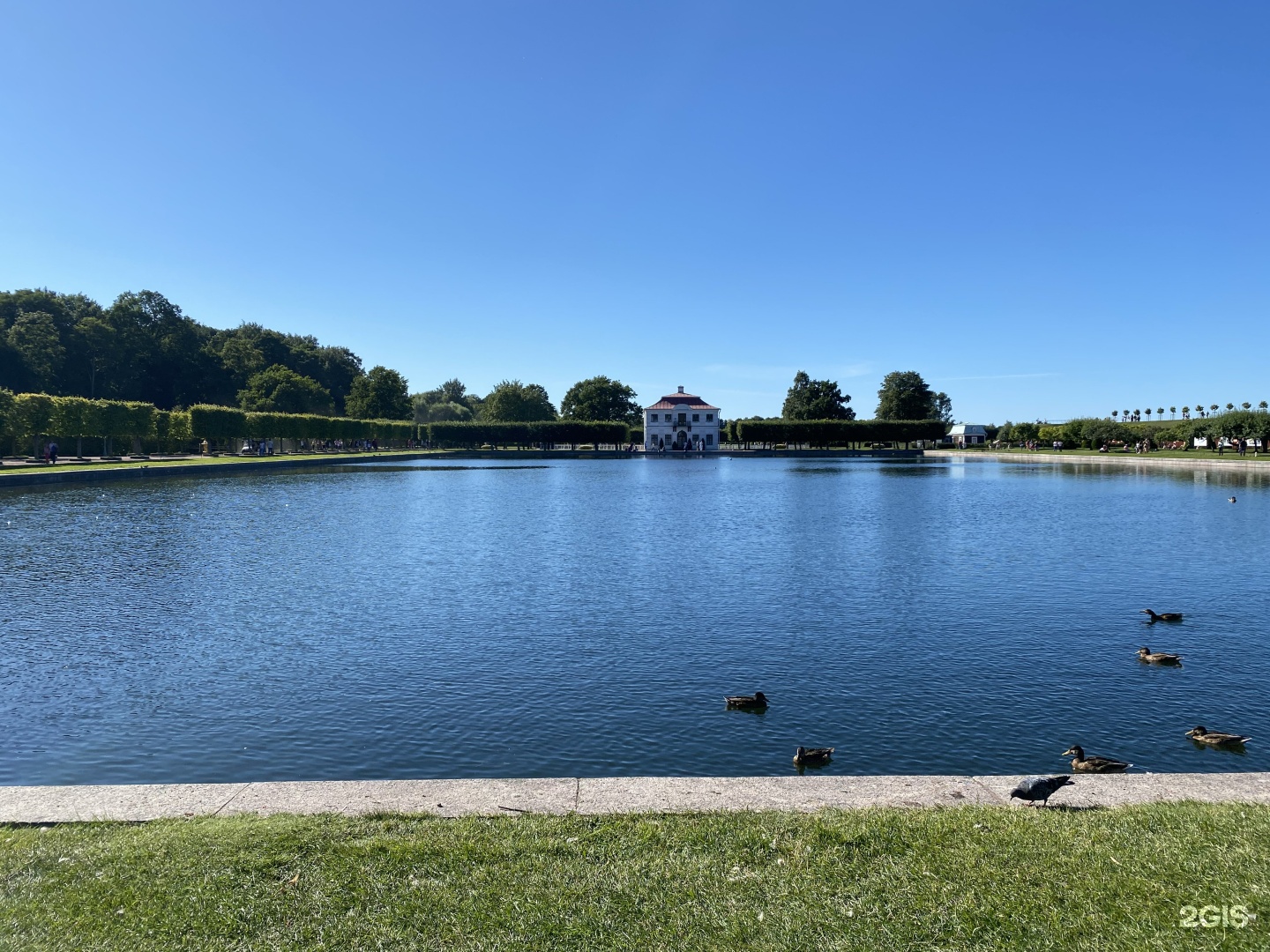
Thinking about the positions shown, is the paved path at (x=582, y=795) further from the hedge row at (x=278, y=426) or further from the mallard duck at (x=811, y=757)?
the hedge row at (x=278, y=426)

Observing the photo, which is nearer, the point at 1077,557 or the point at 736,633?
the point at 736,633

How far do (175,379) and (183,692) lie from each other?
3623 inches

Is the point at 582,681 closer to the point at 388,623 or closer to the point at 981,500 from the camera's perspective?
the point at 388,623

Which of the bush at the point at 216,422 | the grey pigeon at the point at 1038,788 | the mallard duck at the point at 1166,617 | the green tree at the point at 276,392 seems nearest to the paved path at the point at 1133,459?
the mallard duck at the point at 1166,617

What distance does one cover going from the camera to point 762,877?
4.54 metres

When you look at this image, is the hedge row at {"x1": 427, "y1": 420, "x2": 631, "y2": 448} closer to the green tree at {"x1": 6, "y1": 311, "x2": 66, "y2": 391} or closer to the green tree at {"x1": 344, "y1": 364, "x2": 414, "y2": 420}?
the green tree at {"x1": 344, "y1": 364, "x2": 414, "y2": 420}

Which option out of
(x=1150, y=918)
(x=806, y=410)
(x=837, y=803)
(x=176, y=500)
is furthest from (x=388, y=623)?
(x=806, y=410)

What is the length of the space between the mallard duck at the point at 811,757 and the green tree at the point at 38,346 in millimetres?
81607

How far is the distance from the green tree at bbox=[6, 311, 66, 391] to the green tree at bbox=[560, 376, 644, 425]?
6420cm

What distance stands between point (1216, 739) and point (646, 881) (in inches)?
261

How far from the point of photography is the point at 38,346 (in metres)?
72.1
